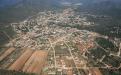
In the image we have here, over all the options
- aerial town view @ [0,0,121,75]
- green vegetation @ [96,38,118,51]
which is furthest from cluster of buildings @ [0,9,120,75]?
green vegetation @ [96,38,118,51]

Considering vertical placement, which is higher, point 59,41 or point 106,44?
point 59,41

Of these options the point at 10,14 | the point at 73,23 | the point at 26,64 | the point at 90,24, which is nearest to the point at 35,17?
the point at 10,14

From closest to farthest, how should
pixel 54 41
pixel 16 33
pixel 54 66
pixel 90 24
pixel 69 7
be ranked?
pixel 54 66
pixel 54 41
pixel 16 33
pixel 90 24
pixel 69 7

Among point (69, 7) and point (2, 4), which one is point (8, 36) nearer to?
point (2, 4)

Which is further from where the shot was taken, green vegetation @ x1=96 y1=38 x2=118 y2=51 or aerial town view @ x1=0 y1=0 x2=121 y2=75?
green vegetation @ x1=96 y1=38 x2=118 y2=51

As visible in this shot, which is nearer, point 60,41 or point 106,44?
point 106,44

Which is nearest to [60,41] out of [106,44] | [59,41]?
[59,41]

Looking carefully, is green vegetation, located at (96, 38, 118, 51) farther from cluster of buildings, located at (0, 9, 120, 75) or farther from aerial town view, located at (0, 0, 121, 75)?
cluster of buildings, located at (0, 9, 120, 75)

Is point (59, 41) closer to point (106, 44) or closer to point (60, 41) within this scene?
point (60, 41)
